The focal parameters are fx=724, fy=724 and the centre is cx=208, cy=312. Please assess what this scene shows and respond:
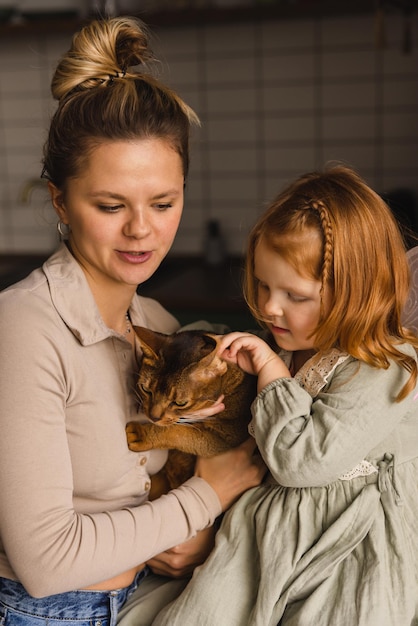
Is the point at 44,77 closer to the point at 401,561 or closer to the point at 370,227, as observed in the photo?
the point at 370,227

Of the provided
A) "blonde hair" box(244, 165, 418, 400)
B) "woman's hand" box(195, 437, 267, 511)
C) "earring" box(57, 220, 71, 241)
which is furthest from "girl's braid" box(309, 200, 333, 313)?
"earring" box(57, 220, 71, 241)

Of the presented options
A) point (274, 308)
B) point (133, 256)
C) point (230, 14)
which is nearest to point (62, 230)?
point (133, 256)

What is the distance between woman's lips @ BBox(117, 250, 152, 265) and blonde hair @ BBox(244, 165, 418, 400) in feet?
0.74

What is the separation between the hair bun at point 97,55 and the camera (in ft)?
4.05

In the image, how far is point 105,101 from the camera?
1.20 metres

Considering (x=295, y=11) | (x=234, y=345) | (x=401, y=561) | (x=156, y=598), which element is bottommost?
(x=156, y=598)

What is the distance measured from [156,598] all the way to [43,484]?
373 millimetres

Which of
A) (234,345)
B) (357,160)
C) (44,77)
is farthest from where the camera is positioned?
(44,77)

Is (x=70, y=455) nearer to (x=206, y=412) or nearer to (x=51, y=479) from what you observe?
(x=51, y=479)

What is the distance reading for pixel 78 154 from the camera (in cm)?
120

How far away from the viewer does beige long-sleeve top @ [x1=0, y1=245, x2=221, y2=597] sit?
1.08 metres

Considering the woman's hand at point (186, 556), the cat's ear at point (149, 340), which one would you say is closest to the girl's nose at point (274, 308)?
the cat's ear at point (149, 340)

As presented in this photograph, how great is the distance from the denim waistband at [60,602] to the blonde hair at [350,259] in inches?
22.9

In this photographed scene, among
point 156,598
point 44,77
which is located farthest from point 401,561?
point 44,77
